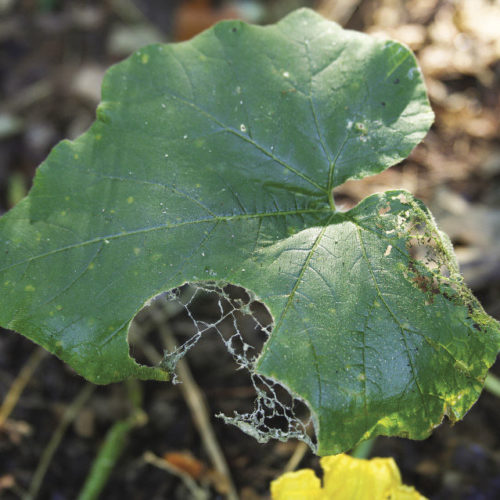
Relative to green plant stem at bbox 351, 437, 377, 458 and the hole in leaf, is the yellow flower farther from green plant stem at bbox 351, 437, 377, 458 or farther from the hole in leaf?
the hole in leaf

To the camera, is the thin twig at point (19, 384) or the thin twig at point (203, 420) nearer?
the thin twig at point (203, 420)

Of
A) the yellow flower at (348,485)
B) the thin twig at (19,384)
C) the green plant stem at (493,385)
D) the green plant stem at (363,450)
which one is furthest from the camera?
the thin twig at (19,384)

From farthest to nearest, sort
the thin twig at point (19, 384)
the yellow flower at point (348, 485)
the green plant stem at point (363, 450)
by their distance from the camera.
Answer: the thin twig at point (19, 384) → the green plant stem at point (363, 450) → the yellow flower at point (348, 485)

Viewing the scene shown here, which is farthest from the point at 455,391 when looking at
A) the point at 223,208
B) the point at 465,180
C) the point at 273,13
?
the point at 273,13

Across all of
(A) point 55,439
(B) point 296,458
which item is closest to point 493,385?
(B) point 296,458

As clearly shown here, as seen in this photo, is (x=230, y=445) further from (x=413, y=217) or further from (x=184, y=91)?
(x=184, y=91)

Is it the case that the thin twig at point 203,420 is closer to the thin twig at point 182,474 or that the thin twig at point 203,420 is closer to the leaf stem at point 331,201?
the thin twig at point 182,474

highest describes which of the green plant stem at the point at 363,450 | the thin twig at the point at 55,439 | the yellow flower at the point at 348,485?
the yellow flower at the point at 348,485

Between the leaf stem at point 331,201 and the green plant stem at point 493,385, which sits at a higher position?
the leaf stem at point 331,201

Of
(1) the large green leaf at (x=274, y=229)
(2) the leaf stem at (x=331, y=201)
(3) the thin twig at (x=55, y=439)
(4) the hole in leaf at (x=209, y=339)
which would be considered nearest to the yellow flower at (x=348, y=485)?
(1) the large green leaf at (x=274, y=229)
